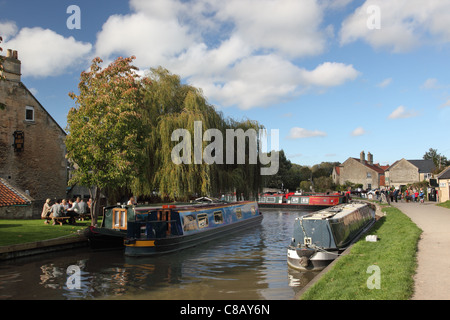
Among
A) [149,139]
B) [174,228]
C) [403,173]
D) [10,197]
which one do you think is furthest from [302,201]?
[403,173]

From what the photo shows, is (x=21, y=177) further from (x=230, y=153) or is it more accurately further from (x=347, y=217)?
(x=347, y=217)

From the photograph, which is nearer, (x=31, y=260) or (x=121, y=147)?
(x=31, y=260)

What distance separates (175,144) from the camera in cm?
2188

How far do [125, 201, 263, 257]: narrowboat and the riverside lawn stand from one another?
675 cm

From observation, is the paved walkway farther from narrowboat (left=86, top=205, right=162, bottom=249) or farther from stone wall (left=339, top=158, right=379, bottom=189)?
stone wall (left=339, top=158, right=379, bottom=189)

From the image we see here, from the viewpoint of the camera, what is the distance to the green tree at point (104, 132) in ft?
51.1

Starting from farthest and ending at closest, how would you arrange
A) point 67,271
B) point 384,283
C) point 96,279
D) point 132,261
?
1. point 132,261
2. point 67,271
3. point 96,279
4. point 384,283

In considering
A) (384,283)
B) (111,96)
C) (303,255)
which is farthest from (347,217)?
(111,96)

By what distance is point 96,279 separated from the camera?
1046cm

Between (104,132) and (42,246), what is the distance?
5.07 m

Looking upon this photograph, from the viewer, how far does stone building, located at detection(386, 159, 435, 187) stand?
61844mm

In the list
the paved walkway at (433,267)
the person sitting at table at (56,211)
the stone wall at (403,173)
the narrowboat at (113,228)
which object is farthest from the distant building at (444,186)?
the stone wall at (403,173)

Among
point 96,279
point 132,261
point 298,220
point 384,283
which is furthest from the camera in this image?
point 132,261
